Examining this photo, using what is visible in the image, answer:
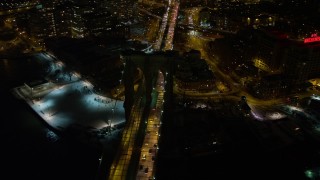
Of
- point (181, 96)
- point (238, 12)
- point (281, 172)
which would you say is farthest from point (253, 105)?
point (238, 12)

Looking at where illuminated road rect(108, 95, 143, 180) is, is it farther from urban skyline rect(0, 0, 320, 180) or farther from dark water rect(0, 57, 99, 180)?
dark water rect(0, 57, 99, 180)

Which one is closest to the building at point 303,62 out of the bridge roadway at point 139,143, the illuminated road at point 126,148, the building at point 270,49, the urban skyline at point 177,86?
the urban skyline at point 177,86

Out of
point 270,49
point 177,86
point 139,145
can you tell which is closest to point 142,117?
point 139,145

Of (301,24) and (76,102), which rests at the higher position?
(301,24)

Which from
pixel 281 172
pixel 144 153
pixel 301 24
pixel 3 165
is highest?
pixel 301 24

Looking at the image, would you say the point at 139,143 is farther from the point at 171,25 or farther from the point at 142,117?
the point at 171,25

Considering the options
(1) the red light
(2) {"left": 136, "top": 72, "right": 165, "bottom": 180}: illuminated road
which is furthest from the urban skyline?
(2) {"left": 136, "top": 72, "right": 165, "bottom": 180}: illuminated road

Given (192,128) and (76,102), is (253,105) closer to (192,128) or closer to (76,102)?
(192,128)

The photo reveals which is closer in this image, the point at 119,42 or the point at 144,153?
the point at 144,153

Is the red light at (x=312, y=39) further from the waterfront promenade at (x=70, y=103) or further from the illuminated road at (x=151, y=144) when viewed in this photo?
the waterfront promenade at (x=70, y=103)
